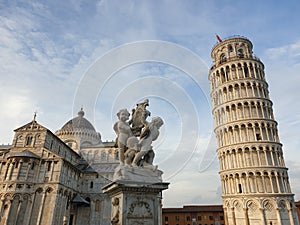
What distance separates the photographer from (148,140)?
746cm

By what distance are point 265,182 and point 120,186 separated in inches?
1518

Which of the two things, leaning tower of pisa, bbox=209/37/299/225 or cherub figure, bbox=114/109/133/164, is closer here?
cherub figure, bbox=114/109/133/164

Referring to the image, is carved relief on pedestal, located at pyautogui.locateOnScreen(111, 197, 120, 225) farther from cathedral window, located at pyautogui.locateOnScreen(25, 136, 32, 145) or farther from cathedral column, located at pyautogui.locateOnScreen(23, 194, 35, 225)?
cathedral window, located at pyautogui.locateOnScreen(25, 136, 32, 145)

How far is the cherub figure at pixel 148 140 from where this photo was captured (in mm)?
7336

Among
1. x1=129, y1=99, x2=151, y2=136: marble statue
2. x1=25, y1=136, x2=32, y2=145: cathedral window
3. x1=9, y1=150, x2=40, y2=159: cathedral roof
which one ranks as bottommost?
x1=129, y1=99, x2=151, y2=136: marble statue

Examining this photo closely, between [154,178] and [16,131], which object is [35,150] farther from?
[154,178]

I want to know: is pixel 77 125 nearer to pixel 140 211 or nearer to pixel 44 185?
pixel 44 185

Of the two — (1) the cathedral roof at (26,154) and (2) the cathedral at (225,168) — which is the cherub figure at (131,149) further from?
(1) the cathedral roof at (26,154)

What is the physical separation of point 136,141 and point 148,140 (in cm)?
40

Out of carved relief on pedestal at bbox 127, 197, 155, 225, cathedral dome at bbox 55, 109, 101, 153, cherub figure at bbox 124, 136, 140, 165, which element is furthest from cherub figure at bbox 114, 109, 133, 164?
cathedral dome at bbox 55, 109, 101, 153

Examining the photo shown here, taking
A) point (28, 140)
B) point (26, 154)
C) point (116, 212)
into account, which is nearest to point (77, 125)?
point (28, 140)

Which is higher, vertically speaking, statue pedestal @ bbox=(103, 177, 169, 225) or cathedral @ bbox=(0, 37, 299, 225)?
cathedral @ bbox=(0, 37, 299, 225)

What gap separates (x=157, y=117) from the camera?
776 cm

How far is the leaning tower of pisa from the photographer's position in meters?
36.4
